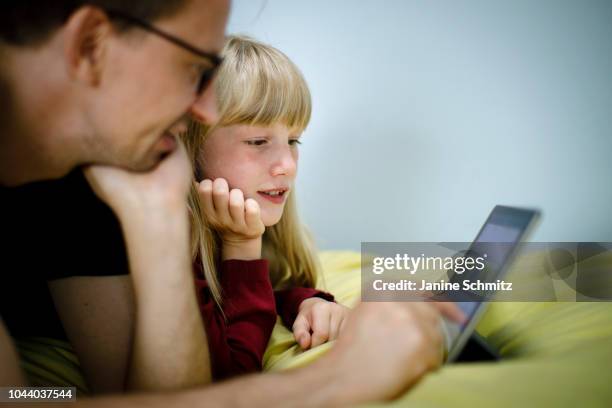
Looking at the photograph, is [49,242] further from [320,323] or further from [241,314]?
[320,323]

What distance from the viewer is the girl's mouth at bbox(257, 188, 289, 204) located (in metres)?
1.18

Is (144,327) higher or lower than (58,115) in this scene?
lower

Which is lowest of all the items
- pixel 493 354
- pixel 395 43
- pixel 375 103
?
pixel 493 354

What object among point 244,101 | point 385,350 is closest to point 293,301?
point 244,101

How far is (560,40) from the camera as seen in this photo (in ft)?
4.39

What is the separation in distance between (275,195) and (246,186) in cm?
9

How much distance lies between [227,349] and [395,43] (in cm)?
109

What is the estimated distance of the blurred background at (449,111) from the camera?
1346 millimetres

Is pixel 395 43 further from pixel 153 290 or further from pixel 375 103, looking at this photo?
pixel 153 290

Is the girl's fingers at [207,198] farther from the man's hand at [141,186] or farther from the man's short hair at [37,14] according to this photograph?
the man's short hair at [37,14]

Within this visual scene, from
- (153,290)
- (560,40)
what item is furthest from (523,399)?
(560,40)

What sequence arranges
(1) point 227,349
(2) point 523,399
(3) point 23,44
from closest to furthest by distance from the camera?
(2) point 523,399 < (3) point 23,44 < (1) point 227,349

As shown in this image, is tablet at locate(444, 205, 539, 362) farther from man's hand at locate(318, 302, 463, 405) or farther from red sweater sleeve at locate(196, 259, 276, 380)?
red sweater sleeve at locate(196, 259, 276, 380)

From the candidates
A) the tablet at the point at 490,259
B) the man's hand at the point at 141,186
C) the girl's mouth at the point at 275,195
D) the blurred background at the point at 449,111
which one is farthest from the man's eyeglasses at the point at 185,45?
the blurred background at the point at 449,111
